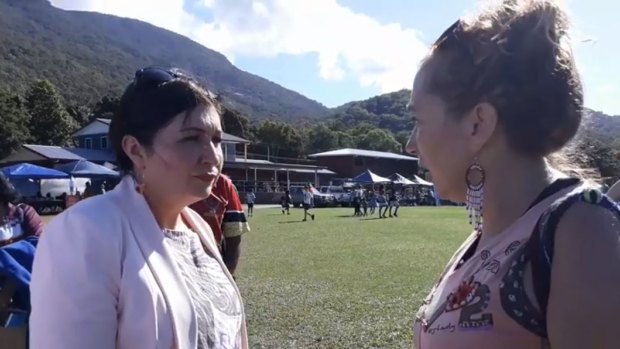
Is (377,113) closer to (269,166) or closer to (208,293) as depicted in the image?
(269,166)

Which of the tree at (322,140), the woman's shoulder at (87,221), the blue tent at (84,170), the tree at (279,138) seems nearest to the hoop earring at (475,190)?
the woman's shoulder at (87,221)

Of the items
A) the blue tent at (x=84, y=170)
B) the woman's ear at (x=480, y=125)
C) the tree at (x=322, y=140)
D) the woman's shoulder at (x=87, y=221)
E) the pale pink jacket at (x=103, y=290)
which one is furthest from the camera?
the tree at (x=322, y=140)

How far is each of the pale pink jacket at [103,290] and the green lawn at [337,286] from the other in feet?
15.5

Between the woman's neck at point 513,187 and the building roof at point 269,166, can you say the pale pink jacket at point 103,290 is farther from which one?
the building roof at point 269,166

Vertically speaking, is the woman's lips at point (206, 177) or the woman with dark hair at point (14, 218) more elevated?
the woman's lips at point (206, 177)

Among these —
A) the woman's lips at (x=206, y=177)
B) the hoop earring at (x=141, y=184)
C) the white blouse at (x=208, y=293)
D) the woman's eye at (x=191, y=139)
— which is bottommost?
the white blouse at (x=208, y=293)

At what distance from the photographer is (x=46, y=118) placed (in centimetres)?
6212

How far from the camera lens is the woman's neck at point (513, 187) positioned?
5.43 ft

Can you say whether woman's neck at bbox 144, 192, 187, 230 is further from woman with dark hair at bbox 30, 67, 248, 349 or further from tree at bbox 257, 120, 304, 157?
tree at bbox 257, 120, 304, 157

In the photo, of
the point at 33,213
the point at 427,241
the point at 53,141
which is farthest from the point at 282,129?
the point at 33,213

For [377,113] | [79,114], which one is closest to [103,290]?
[79,114]

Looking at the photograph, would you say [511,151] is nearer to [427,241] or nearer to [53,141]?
[427,241]

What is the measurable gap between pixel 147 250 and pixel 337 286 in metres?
8.47

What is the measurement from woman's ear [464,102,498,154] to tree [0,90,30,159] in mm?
55689
